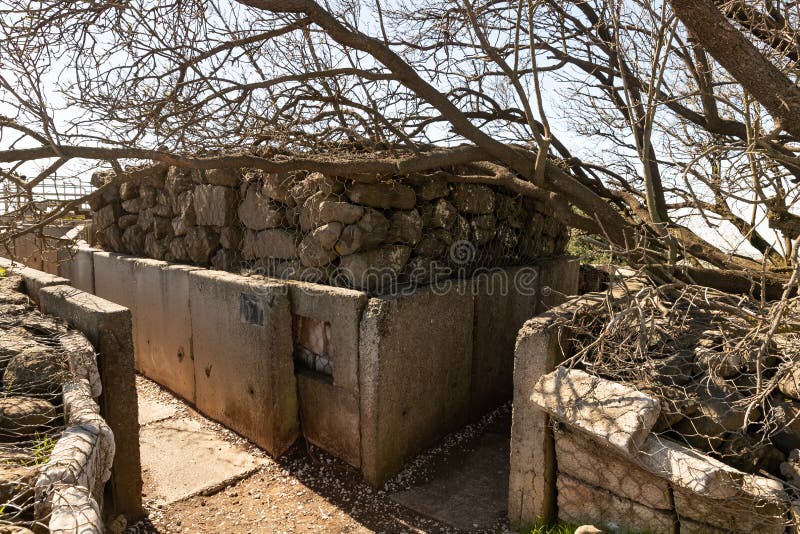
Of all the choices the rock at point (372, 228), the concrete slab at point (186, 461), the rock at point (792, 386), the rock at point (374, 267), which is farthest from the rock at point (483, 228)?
the concrete slab at point (186, 461)

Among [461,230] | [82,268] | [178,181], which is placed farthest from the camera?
[82,268]

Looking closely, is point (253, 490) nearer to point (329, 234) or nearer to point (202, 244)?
point (329, 234)

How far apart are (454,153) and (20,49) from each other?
2.77 m

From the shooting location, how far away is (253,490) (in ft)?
11.5

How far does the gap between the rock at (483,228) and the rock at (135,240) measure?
3.65m

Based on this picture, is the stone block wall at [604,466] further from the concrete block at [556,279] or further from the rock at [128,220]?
the rock at [128,220]

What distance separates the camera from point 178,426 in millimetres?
4320

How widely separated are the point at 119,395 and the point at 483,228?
3008mm

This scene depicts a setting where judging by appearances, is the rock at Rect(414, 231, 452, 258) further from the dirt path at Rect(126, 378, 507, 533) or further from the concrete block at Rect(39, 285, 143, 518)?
the concrete block at Rect(39, 285, 143, 518)

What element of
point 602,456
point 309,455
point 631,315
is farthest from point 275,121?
point 602,456

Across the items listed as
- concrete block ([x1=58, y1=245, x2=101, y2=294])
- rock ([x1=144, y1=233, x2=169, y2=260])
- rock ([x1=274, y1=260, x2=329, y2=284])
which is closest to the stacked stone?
rock ([x1=274, y1=260, x2=329, y2=284])

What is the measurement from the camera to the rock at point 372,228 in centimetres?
364

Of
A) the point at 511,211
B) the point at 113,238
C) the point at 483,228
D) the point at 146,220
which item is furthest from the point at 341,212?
the point at 113,238

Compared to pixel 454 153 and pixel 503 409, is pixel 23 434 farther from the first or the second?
pixel 503 409
